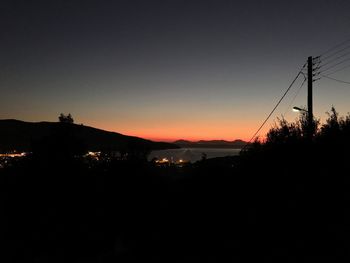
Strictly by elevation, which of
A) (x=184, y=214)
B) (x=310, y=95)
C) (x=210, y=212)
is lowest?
(x=184, y=214)

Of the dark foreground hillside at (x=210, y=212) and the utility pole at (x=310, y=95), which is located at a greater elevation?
the utility pole at (x=310, y=95)

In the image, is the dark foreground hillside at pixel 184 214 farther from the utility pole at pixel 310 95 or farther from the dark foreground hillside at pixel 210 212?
the utility pole at pixel 310 95

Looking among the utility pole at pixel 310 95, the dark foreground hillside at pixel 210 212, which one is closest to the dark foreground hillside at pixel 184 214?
the dark foreground hillside at pixel 210 212

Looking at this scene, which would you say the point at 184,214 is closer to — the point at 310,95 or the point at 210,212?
the point at 210,212

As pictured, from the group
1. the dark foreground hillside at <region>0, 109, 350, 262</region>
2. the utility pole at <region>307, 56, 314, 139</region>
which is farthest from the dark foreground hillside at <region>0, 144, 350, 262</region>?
the utility pole at <region>307, 56, 314, 139</region>

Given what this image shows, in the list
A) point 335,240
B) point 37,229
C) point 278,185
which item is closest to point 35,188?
point 37,229

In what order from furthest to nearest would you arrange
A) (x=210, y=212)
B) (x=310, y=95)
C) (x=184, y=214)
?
1. (x=310, y=95)
2. (x=184, y=214)
3. (x=210, y=212)

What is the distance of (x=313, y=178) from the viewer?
804 centimetres

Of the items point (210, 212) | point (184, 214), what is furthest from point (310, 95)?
point (184, 214)

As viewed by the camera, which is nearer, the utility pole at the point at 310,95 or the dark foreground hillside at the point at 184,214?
the dark foreground hillside at the point at 184,214

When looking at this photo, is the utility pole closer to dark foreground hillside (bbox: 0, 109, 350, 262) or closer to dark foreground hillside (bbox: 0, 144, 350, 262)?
dark foreground hillside (bbox: 0, 109, 350, 262)

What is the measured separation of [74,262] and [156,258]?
434 centimetres

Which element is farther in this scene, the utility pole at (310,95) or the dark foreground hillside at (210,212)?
the utility pole at (310,95)

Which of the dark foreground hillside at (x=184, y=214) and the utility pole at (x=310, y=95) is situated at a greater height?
the utility pole at (x=310, y=95)
